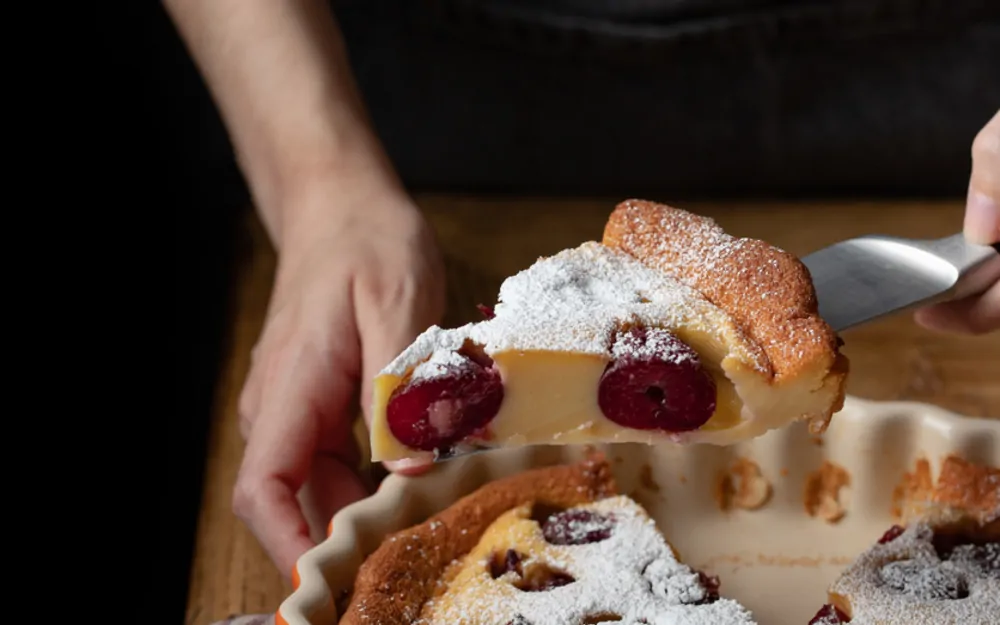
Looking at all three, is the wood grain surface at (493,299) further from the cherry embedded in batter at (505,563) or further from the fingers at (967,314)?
the cherry embedded in batter at (505,563)

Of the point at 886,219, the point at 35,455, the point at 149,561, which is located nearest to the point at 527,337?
the point at 886,219

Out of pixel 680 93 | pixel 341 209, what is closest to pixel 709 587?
pixel 341 209

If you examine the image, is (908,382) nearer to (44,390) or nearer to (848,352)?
(848,352)

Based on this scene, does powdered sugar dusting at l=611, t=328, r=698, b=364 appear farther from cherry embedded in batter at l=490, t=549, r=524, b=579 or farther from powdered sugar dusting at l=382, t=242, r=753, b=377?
cherry embedded in batter at l=490, t=549, r=524, b=579

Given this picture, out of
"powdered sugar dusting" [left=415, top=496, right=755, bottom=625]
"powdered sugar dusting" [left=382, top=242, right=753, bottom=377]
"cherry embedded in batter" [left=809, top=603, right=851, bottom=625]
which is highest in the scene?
"powdered sugar dusting" [left=382, top=242, right=753, bottom=377]

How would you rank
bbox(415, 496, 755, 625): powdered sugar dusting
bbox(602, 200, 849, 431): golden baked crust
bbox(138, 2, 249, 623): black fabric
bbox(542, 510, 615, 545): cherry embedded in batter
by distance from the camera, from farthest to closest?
bbox(138, 2, 249, 623): black fabric < bbox(542, 510, 615, 545): cherry embedded in batter < bbox(415, 496, 755, 625): powdered sugar dusting < bbox(602, 200, 849, 431): golden baked crust

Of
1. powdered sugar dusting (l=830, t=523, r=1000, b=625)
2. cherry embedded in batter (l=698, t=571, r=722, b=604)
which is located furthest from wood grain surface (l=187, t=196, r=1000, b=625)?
cherry embedded in batter (l=698, t=571, r=722, b=604)

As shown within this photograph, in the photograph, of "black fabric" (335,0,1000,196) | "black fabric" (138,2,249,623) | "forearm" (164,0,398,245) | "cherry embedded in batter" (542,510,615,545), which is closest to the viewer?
"cherry embedded in batter" (542,510,615,545)
